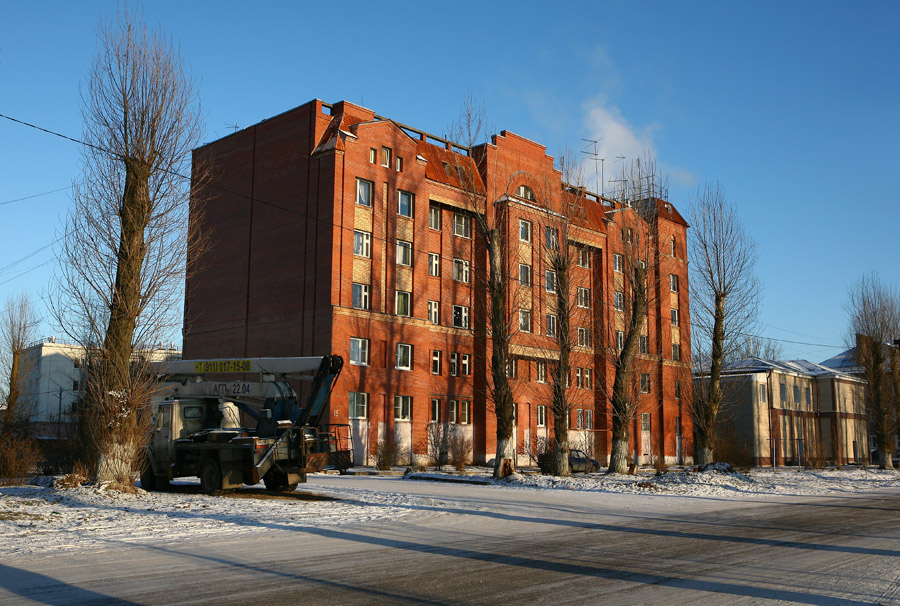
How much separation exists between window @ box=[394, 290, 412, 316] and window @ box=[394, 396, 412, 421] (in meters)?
4.58

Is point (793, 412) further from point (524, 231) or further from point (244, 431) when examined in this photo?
point (244, 431)

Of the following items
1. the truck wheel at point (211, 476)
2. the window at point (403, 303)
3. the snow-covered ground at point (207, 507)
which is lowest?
the snow-covered ground at point (207, 507)

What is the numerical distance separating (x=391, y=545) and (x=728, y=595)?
499 cm

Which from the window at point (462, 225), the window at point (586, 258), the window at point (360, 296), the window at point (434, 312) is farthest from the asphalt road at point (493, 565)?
the window at point (586, 258)

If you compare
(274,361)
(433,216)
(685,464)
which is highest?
(433,216)

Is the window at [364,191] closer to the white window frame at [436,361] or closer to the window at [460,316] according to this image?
the window at [460,316]

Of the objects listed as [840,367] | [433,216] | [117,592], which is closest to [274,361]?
[117,592]

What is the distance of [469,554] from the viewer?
1043 cm

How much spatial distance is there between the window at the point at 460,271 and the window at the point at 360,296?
7437mm

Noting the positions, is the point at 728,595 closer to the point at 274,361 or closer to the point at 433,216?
the point at 274,361

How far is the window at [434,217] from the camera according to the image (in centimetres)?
4456

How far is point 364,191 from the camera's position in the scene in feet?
132

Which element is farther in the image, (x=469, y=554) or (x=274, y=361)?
(x=274, y=361)

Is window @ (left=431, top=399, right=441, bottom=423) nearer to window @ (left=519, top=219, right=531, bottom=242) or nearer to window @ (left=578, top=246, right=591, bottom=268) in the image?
window @ (left=519, top=219, right=531, bottom=242)
